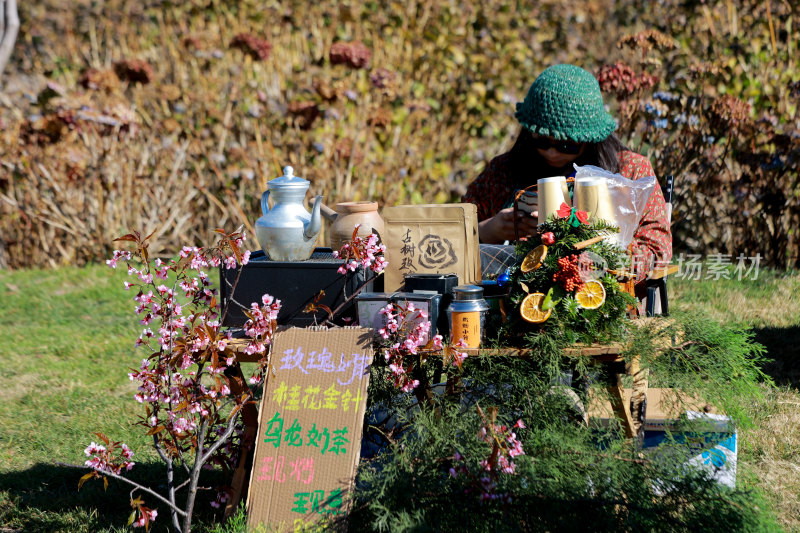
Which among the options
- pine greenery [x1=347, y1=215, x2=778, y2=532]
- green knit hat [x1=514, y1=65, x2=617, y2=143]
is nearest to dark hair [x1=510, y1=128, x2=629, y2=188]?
green knit hat [x1=514, y1=65, x2=617, y2=143]

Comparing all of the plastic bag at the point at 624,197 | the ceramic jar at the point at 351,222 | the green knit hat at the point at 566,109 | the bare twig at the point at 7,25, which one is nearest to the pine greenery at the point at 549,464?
the plastic bag at the point at 624,197

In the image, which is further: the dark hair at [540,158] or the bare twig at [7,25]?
the bare twig at [7,25]

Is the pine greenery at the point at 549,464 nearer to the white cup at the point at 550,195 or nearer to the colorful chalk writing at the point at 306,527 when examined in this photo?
the colorful chalk writing at the point at 306,527

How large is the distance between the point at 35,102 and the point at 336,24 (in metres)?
2.69

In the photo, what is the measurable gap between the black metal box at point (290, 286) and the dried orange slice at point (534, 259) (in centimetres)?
50

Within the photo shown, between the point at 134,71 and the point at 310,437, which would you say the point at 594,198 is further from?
the point at 134,71

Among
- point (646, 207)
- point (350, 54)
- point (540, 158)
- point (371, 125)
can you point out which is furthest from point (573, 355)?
point (371, 125)

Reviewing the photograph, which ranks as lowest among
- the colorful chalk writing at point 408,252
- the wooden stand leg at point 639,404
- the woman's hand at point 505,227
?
the wooden stand leg at point 639,404

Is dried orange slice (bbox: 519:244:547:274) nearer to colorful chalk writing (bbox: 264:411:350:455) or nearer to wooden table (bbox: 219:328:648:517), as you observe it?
wooden table (bbox: 219:328:648:517)

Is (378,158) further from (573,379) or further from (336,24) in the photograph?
(573,379)

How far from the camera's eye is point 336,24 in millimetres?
7695

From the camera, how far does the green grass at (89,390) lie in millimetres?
3033

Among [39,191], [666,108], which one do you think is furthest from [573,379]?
[39,191]

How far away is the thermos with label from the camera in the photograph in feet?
7.87
